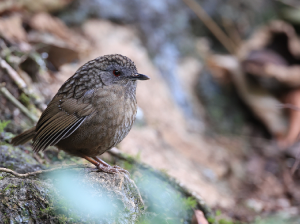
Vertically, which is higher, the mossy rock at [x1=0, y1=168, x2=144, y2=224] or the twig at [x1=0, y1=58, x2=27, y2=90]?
the twig at [x1=0, y1=58, x2=27, y2=90]

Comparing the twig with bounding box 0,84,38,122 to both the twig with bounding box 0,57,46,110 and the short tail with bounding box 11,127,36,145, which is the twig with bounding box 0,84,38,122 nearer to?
the twig with bounding box 0,57,46,110

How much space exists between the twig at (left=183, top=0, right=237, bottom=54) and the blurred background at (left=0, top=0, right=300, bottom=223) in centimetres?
3

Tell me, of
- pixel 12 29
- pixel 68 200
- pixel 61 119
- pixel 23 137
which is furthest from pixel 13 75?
pixel 68 200

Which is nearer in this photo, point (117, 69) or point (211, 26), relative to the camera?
point (117, 69)

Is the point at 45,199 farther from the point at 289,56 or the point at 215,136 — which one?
the point at 289,56

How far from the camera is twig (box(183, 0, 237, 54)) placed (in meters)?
7.92

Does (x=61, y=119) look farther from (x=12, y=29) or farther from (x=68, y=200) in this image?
(x=12, y=29)

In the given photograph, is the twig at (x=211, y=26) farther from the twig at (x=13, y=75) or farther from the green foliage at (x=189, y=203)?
the green foliage at (x=189, y=203)

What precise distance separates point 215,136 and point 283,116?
1.51 meters

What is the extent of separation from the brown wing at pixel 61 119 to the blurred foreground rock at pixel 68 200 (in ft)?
1.58

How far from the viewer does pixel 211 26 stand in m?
8.06

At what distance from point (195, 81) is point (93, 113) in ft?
15.3

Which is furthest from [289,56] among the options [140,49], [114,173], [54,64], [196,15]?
[114,173]

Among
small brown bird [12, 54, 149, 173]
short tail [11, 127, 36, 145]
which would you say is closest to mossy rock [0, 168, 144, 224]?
small brown bird [12, 54, 149, 173]
